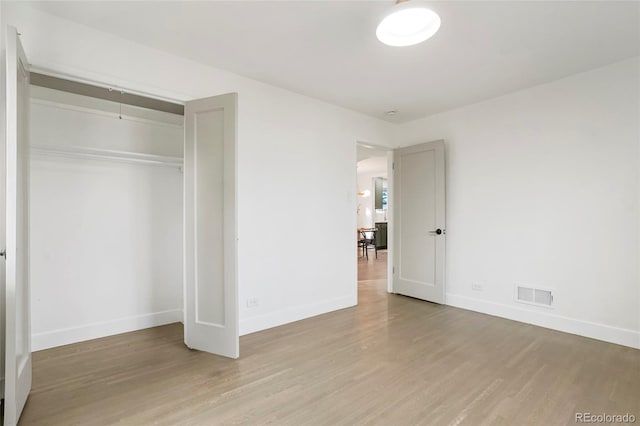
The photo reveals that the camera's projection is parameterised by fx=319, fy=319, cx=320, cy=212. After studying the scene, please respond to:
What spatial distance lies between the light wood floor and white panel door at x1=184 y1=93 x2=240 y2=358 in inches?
9.8

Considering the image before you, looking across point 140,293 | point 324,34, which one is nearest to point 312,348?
point 140,293

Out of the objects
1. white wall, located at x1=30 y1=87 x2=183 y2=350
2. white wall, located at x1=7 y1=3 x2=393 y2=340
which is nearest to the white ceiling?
white wall, located at x1=7 y1=3 x2=393 y2=340

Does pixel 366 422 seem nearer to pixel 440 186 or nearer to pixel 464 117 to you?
pixel 440 186

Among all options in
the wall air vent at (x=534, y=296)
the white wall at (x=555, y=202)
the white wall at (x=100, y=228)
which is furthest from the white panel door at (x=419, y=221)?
the white wall at (x=100, y=228)

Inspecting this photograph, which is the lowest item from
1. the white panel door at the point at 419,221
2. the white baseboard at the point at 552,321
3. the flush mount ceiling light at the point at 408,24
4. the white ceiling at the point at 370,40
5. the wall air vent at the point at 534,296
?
the white baseboard at the point at 552,321

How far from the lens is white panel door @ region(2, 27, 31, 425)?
1757 millimetres

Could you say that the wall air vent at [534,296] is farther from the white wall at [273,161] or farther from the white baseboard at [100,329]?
the white baseboard at [100,329]

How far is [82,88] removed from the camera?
3.03 meters

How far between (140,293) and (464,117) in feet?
15.1

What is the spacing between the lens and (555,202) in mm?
3516

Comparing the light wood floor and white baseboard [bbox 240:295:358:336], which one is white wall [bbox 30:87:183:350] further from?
white baseboard [bbox 240:295:358:336]

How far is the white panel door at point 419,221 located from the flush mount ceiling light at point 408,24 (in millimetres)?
2634

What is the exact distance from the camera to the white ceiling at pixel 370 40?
2291 millimetres

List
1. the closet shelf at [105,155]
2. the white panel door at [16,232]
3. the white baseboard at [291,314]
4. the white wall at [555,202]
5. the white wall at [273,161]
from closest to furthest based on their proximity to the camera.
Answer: the white panel door at [16,232] → the white wall at [273,161] → the closet shelf at [105,155] → the white wall at [555,202] → the white baseboard at [291,314]
